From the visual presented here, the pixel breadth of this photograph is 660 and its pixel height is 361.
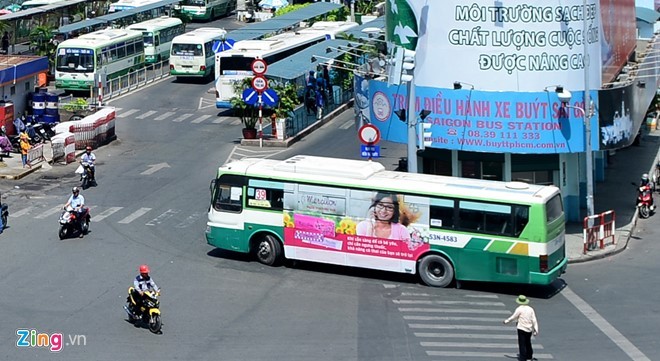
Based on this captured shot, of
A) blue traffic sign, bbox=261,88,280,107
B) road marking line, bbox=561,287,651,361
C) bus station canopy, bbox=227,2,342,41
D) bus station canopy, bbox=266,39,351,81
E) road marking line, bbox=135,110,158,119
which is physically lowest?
road marking line, bbox=561,287,651,361

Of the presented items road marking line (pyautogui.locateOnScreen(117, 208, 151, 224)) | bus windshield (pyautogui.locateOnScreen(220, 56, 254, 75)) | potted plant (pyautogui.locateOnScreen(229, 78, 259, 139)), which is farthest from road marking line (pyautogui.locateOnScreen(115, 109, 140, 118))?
road marking line (pyautogui.locateOnScreen(117, 208, 151, 224))

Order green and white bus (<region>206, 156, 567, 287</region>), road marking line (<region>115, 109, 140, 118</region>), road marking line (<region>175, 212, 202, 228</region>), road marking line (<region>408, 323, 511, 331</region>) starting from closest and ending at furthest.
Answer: road marking line (<region>408, 323, 511, 331</region>)
green and white bus (<region>206, 156, 567, 287</region>)
road marking line (<region>175, 212, 202, 228</region>)
road marking line (<region>115, 109, 140, 118</region>)

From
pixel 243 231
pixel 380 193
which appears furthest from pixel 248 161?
pixel 380 193

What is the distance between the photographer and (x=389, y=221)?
3127 centimetres

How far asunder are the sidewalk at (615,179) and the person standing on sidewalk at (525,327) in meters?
9.82

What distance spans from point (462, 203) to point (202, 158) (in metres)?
19.0

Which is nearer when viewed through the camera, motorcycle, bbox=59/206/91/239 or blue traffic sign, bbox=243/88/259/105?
motorcycle, bbox=59/206/91/239

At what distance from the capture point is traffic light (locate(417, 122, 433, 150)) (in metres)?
35.3

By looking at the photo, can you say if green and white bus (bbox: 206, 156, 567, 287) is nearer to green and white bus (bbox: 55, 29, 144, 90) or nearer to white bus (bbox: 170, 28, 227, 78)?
green and white bus (bbox: 55, 29, 144, 90)

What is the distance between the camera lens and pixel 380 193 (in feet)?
103

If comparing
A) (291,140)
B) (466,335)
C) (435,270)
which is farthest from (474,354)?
(291,140)

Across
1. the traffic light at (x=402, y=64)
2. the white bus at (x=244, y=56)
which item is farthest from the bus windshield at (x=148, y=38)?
the traffic light at (x=402, y=64)

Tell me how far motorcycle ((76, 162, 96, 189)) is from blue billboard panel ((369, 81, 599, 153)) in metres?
12.4

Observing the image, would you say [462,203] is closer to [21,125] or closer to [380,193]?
[380,193]
